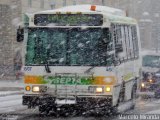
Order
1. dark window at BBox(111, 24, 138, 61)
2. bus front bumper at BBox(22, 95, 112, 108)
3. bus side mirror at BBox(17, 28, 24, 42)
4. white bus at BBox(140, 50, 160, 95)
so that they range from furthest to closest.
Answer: white bus at BBox(140, 50, 160, 95) → dark window at BBox(111, 24, 138, 61) → bus side mirror at BBox(17, 28, 24, 42) → bus front bumper at BBox(22, 95, 112, 108)

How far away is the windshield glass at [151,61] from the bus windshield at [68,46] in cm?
989

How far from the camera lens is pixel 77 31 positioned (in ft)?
55.7

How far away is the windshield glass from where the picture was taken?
26.6 m

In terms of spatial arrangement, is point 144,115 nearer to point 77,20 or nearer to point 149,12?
point 77,20

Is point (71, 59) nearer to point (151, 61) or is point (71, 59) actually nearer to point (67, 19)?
point (67, 19)

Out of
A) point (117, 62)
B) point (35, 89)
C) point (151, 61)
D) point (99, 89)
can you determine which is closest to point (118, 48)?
point (117, 62)

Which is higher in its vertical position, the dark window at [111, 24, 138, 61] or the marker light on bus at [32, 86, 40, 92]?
the dark window at [111, 24, 138, 61]

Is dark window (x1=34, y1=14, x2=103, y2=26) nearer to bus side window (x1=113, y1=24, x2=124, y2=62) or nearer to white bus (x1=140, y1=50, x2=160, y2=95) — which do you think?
bus side window (x1=113, y1=24, x2=124, y2=62)

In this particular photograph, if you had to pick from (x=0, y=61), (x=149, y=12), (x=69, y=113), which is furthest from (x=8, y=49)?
(x=149, y=12)

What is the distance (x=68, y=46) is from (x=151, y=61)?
1051cm

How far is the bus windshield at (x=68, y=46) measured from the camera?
659 inches

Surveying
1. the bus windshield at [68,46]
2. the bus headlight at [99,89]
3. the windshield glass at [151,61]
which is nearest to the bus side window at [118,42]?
the bus windshield at [68,46]

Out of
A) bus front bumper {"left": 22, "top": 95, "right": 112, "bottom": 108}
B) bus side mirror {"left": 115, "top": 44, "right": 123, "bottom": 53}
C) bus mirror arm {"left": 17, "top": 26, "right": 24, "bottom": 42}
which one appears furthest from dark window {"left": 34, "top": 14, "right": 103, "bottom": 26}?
bus front bumper {"left": 22, "top": 95, "right": 112, "bottom": 108}

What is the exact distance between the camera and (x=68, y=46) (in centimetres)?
1689
